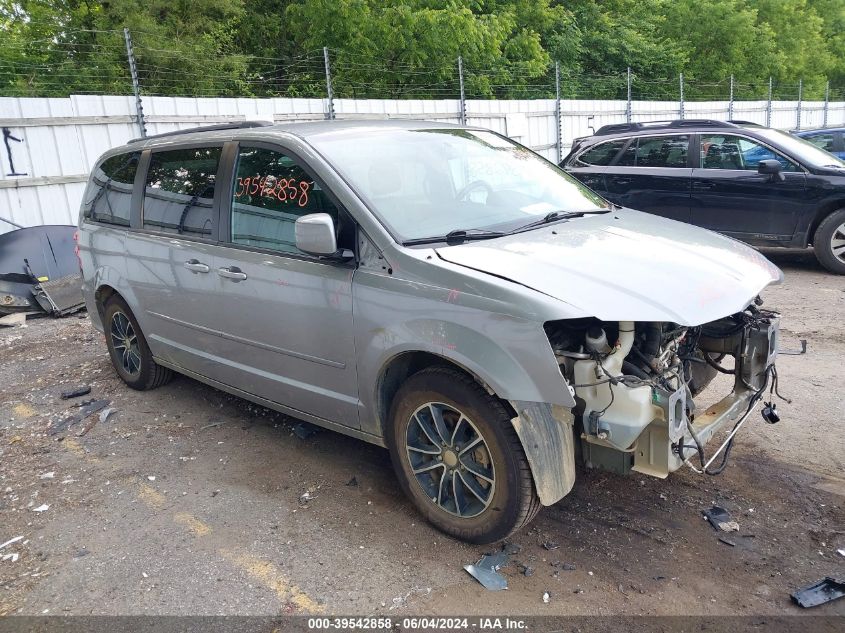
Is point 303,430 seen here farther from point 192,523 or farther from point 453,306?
point 453,306

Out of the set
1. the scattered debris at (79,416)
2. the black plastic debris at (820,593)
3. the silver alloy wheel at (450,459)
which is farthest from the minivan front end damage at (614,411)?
the scattered debris at (79,416)

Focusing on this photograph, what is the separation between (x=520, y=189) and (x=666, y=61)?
94.0ft

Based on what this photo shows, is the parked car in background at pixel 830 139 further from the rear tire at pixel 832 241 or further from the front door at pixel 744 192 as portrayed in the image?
the rear tire at pixel 832 241

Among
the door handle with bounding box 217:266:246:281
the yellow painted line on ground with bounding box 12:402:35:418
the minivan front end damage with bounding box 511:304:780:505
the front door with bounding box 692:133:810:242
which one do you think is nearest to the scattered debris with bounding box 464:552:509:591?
the minivan front end damage with bounding box 511:304:780:505

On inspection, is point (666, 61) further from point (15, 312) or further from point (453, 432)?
point (453, 432)

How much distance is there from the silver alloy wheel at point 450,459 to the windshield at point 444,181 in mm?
875

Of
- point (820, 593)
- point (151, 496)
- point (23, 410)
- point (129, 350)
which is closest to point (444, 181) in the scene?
point (151, 496)

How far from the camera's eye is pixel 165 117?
10.4 metres

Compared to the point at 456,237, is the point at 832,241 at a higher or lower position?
lower

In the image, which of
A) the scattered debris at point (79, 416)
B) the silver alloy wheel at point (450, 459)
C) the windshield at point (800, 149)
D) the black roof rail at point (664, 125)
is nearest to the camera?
the silver alloy wheel at point (450, 459)

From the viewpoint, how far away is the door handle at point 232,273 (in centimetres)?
415

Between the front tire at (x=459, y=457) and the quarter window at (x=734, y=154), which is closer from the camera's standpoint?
the front tire at (x=459, y=457)

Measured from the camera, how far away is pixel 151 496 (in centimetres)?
411

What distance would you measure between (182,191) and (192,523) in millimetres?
2154
